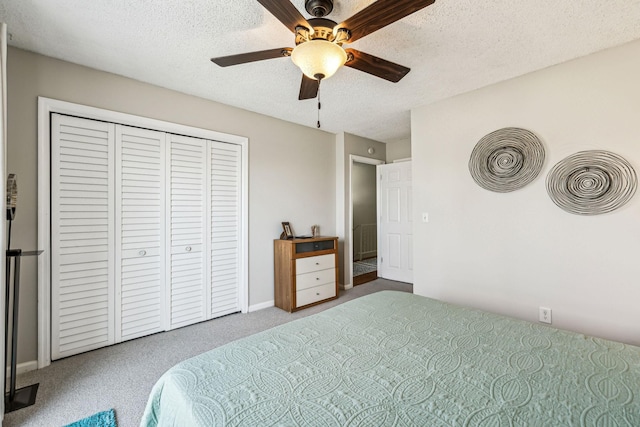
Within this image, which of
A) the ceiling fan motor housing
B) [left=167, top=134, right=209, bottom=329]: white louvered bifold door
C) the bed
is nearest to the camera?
the bed

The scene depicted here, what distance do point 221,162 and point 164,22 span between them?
1.48m

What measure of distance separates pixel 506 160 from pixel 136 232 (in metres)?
3.44

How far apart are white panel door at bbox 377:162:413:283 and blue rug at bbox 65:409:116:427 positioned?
386 cm

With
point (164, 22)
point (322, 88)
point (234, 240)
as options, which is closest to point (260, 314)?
point (234, 240)

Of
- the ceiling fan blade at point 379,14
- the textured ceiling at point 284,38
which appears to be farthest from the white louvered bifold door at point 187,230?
the ceiling fan blade at point 379,14

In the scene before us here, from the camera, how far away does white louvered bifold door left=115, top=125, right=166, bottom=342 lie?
2.50 meters

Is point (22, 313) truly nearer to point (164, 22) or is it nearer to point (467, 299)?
point (164, 22)

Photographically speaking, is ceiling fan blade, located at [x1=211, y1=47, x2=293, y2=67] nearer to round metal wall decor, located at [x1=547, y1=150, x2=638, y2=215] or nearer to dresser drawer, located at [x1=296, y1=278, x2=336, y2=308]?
round metal wall decor, located at [x1=547, y1=150, x2=638, y2=215]

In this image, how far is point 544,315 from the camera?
2.37 m

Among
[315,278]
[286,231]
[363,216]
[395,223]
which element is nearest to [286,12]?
[286,231]

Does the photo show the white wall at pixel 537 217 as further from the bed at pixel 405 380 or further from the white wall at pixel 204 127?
the white wall at pixel 204 127

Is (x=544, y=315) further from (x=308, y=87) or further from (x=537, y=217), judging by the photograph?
(x=308, y=87)

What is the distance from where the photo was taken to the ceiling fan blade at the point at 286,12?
4.03 feet

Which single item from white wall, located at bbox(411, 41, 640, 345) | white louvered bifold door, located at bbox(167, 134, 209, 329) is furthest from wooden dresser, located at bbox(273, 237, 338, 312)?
white wall, located at bbox(411, 41, 640, 345)
